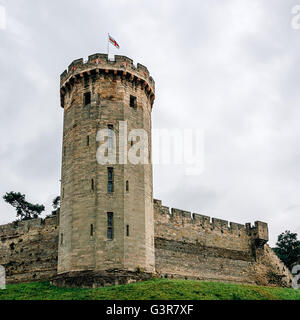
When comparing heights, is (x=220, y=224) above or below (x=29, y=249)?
above

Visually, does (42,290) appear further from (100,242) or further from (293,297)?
(293,297)

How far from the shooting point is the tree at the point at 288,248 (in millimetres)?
45250

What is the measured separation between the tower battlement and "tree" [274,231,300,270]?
2478cm

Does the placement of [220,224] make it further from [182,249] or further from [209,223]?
[182,249]

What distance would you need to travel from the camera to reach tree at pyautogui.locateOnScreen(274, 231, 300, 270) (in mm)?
45250

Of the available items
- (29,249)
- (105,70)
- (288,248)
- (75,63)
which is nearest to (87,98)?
(105,70)

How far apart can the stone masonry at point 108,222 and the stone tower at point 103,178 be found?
50 millimetres

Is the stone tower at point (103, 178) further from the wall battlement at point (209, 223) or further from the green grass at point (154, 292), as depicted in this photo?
the wall battlement at point (209, 223)

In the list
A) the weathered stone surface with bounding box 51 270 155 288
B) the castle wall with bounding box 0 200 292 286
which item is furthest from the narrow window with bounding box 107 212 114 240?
the castle wall with bounding box 0 200 292 286

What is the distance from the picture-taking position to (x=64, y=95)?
29516 mm

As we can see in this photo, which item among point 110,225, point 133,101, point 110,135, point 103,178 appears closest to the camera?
point 110,225

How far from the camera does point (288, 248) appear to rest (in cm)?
4647

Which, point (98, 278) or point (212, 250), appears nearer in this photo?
point (98, 278)

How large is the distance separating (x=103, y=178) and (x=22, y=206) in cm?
2371
